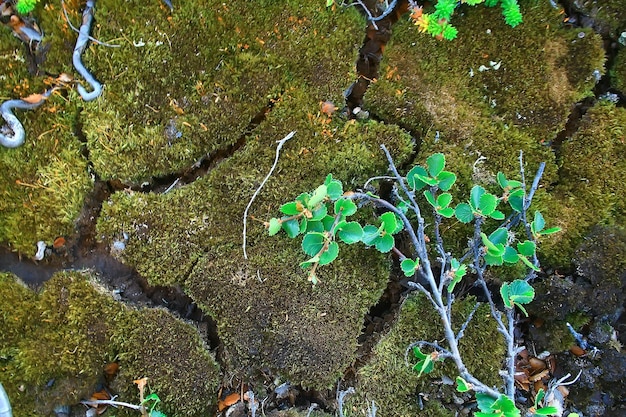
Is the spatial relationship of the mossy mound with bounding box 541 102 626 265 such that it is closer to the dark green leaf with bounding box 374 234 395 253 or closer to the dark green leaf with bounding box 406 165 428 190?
the dark green leaf with bounding box 406 165 428 190

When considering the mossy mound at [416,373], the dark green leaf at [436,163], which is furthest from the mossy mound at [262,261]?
the dark green leaf at [436,163]

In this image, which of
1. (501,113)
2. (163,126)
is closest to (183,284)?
(163,126)

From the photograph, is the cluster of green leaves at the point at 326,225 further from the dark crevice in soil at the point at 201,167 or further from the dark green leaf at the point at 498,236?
the dark crevice in soil at the point at 201,167

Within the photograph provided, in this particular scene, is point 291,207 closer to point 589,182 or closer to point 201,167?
point 201,167

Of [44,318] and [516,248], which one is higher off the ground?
[44,318]

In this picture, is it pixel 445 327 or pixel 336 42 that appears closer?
pixel 445 327

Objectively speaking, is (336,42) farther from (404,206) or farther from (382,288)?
(382,288)

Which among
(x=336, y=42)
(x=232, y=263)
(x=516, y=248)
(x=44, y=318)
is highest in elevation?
(x=336, y=42)

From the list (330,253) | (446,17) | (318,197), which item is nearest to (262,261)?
(330,253)
